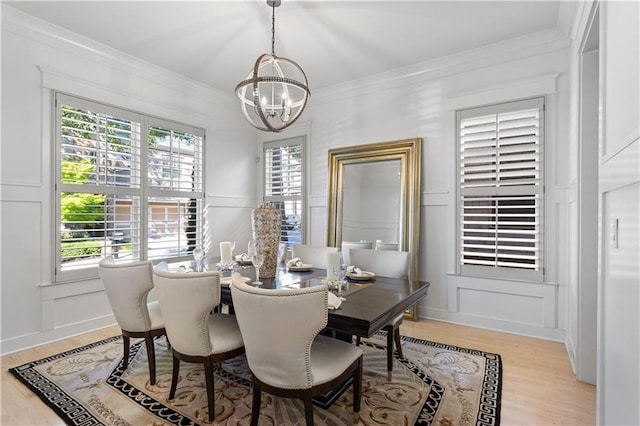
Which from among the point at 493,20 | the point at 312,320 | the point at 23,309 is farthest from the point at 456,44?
the point at 23,309

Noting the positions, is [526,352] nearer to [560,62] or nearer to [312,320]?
[312,320]

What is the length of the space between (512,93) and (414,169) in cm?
123

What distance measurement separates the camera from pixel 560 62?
10.5 feet

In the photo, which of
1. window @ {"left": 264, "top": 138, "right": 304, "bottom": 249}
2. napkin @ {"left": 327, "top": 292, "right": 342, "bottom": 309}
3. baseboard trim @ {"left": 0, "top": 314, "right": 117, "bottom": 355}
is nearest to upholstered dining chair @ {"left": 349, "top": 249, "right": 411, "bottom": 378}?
napkin @ {"left": 327, "top": 292, "right": 342, "bottom": 309}

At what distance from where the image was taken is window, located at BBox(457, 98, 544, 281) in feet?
10.9

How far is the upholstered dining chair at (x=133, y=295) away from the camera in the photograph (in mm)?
2277

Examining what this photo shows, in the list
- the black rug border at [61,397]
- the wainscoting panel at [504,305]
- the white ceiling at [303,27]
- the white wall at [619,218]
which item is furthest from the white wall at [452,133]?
the black rug border at [61,397]

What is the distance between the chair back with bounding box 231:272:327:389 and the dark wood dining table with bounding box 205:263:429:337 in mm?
202

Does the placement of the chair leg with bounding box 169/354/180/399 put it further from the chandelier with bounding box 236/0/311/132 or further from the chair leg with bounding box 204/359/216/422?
the chandelier with bounding box 236/0/311/132

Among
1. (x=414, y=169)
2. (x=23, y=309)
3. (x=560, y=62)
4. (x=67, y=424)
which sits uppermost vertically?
(x=560, y=62)

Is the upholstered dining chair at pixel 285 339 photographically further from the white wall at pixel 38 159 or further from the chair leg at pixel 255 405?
the white wall at pixel 38 159

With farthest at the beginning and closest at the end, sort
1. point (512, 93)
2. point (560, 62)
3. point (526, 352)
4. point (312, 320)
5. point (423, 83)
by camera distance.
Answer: point (423, 83), point (512, 93), point (560, 62), point (526, 352), point (312, 320)

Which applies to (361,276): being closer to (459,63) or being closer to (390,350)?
(390,350)

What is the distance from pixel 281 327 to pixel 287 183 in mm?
3758
